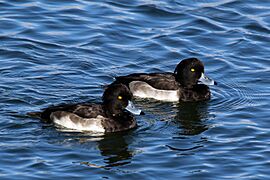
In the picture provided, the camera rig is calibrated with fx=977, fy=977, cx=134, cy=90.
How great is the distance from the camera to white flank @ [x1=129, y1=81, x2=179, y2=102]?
66.5ft

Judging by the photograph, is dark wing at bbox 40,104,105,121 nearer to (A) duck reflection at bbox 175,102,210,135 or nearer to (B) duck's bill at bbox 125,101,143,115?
(B) duck's bill at bbox 125,101,143,115

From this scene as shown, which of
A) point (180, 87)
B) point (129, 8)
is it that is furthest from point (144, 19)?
point (180, 87)

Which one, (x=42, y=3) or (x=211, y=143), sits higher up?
(x=42, y=3)

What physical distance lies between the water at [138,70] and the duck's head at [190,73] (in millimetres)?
415

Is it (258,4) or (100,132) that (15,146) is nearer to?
(100,132)

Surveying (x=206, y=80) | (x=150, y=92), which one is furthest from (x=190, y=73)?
(x=150, y=92)

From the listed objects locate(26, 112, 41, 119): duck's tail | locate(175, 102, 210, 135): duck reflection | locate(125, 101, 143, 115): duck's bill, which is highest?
locate(125, 101, 143, 115): duck's bill

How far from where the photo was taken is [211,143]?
17.5 m

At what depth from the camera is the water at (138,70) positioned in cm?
1636

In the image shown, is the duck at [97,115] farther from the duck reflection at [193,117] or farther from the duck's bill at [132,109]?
the duck reflection at [193,117]

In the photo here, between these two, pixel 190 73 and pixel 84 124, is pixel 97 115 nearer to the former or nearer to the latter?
pixel 84 124

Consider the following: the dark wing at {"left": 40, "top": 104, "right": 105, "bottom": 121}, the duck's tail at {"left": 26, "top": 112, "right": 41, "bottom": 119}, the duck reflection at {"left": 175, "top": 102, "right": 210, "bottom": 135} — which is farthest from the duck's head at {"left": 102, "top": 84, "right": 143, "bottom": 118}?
the duck's tail at {"left": 26, "top": 112, "right": 41, "bottom": 119}

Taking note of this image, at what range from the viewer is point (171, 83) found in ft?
67.3

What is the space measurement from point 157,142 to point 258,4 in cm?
903
